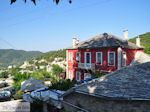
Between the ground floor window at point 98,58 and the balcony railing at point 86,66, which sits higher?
the ground floor window at point 98,58

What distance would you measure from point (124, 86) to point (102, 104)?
5.06 feet

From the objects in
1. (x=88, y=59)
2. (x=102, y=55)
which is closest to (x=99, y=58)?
(x=102, y=55)

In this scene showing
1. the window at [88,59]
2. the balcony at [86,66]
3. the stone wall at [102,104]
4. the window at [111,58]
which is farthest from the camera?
the window at [88,59]

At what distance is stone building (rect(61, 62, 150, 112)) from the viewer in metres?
5.48

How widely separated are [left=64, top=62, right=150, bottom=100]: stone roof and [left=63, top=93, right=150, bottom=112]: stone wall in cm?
33

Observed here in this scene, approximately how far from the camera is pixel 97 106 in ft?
20.7

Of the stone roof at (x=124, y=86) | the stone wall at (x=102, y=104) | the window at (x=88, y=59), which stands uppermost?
the window at (x=88, y=59)

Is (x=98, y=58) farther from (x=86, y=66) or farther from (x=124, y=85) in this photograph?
(x=124, y=85)

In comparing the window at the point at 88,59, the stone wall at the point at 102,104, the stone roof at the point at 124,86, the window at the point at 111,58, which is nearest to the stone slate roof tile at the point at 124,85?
the stone roof at the point at 124,86

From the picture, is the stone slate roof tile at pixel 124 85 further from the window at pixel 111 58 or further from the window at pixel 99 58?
the window at pixel 99 58

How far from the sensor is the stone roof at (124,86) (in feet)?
18.4

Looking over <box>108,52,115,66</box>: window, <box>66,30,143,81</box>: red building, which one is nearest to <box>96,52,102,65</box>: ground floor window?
<box>66,30,143,81</box>: red building

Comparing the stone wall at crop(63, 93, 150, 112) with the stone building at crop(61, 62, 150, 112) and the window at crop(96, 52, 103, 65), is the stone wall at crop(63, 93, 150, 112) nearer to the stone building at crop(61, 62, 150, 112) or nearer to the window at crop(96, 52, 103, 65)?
the stone building at crop(61, 62, 150, 112)

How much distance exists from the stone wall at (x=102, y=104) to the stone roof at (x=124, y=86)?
0.33 meters
